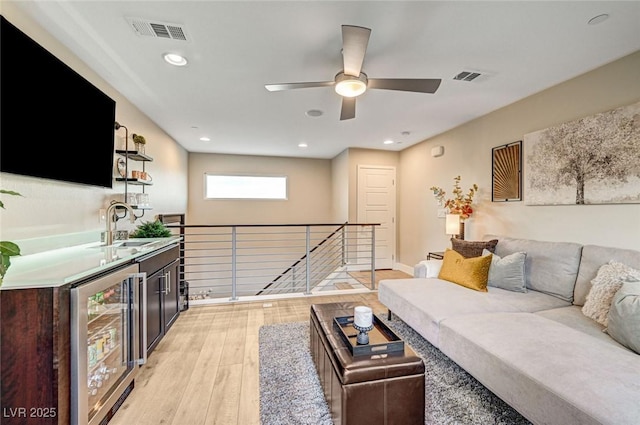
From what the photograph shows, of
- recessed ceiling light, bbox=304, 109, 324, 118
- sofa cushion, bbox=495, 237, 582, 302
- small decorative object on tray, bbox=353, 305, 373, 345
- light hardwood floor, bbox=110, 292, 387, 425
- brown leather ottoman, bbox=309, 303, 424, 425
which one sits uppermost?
recessed ceiling light, bbox=304, 109, 324, 118

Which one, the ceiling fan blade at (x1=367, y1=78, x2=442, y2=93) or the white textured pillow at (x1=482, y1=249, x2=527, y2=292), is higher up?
the ceiling fan blade at (x1=367, y1=78, x2=442, y2=93)

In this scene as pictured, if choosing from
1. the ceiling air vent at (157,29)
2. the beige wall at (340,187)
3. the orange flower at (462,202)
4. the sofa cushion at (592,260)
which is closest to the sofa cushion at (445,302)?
the sofa cushion at (592,260)

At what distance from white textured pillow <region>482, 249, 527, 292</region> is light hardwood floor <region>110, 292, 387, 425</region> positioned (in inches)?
50.4

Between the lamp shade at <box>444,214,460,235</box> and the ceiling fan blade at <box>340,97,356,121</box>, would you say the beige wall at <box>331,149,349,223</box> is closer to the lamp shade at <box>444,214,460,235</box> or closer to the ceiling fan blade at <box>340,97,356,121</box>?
the lamp shade at <box>444,214,460,235</box>

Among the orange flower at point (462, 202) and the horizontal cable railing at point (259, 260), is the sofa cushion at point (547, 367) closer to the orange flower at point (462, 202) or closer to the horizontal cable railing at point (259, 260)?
the orange flower at point (462, 202)

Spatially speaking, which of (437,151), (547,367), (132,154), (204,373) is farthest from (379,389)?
(437,151)

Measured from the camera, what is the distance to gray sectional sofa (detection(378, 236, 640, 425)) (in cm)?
115

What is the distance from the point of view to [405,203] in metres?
5.35

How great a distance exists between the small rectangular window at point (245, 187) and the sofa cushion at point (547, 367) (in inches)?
194

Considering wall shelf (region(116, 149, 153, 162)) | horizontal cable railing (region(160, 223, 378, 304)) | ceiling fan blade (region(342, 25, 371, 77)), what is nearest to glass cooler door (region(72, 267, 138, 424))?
wall shelf (region(116, 149, 153, 162))

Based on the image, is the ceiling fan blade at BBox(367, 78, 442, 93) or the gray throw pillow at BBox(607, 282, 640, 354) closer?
the gray throw pillow at BBox(607, 282, 640, 354)

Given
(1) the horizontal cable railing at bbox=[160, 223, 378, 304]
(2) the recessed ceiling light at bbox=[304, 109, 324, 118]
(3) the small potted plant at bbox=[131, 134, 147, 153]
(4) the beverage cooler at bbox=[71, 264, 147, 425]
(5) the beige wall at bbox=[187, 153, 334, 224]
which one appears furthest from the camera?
(5) the beige wall at bbox=[187, 153, 334, 224]

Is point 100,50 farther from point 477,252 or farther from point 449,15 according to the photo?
point 477,252

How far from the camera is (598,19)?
174cm
